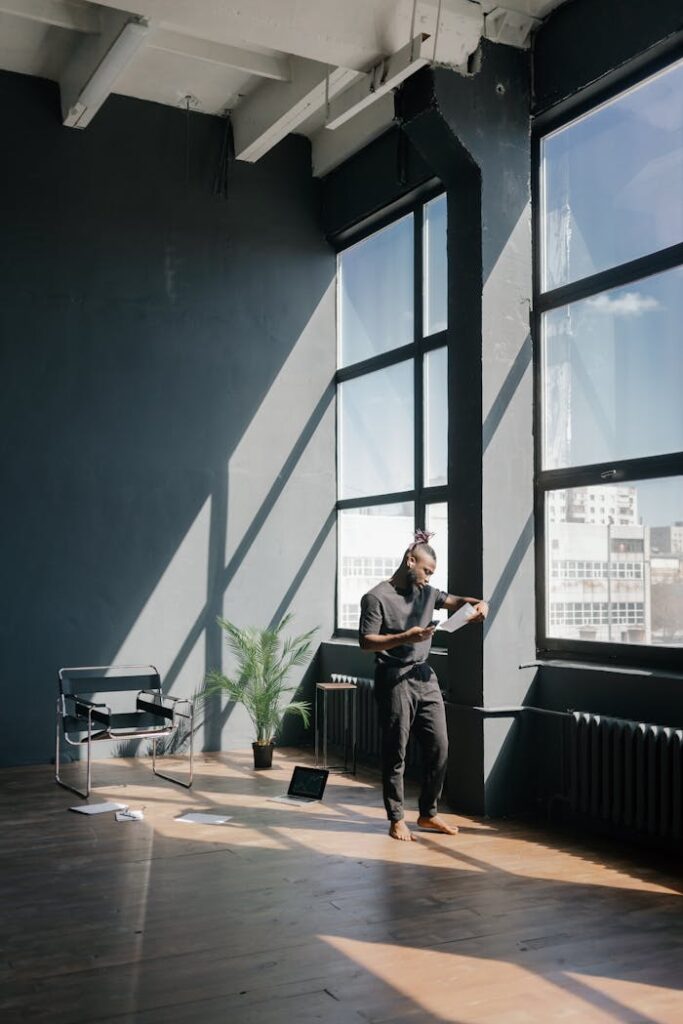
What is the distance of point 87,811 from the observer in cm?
639

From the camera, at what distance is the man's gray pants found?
577 cm

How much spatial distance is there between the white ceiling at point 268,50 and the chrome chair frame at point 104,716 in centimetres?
415

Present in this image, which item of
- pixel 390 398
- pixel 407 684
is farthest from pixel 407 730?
pixel 390 398

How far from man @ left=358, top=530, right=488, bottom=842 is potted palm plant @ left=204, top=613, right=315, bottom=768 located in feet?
7.39

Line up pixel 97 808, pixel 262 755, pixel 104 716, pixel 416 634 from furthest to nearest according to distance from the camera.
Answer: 1. pixel 262 755
2. pixel 104 716
3. pixel 97 808
4. pixel 416 634

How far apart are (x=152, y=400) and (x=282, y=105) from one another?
101 inches

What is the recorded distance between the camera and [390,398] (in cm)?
858

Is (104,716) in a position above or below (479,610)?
below

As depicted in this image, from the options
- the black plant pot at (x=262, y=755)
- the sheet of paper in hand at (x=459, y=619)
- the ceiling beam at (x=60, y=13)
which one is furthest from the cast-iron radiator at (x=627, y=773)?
the ceiling beam at (x=60, y=13)

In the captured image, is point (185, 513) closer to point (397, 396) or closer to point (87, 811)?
point (397, 396)

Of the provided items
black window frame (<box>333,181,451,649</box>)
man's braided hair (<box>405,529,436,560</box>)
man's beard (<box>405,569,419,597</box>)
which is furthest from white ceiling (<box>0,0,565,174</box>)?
man's beard (<box>405,569,419,597</box>)

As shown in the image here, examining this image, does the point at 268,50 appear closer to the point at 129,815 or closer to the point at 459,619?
the point at 459,619

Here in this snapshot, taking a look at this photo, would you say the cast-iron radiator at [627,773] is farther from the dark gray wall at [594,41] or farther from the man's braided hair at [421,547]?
the dark gray wall at [594,41]

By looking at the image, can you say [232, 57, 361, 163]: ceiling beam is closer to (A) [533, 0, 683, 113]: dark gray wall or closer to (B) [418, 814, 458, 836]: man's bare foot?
(A) [533, 0, 683, 113]: dark gray wall
